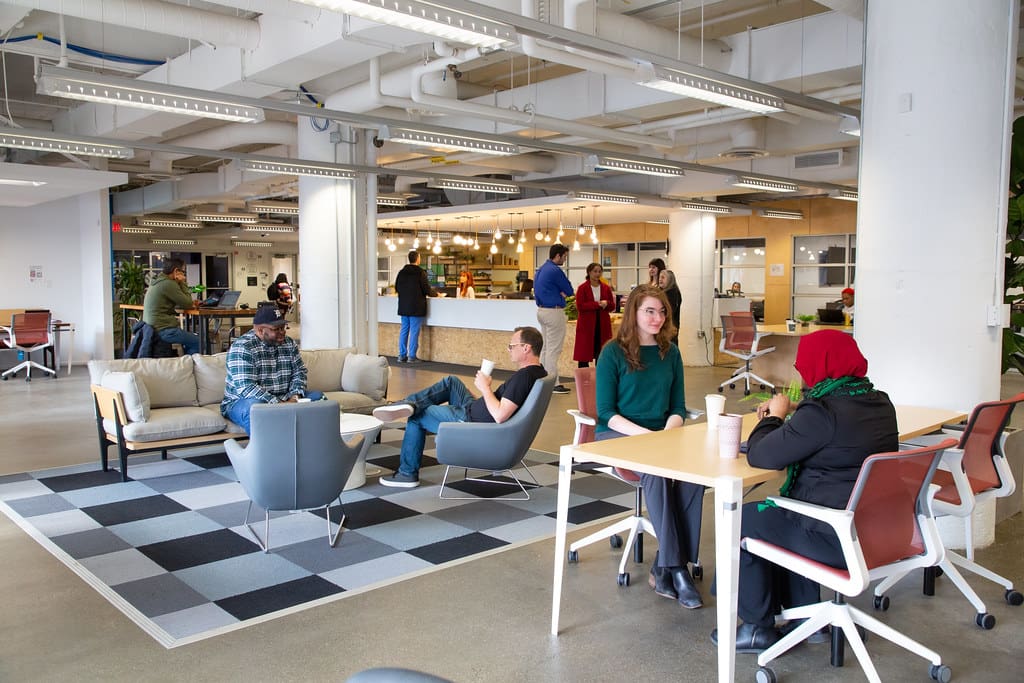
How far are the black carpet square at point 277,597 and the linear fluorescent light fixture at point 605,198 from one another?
346 inches

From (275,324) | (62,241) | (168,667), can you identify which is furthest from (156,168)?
(168,667)

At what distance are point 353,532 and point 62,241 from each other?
11252mm

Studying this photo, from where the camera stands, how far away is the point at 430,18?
14.3 ft

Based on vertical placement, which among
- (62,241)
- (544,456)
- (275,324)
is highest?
(62,241)

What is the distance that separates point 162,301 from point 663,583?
838cm

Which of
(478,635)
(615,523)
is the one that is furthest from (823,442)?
(615,523)

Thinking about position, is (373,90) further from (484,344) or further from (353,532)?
(484,344)

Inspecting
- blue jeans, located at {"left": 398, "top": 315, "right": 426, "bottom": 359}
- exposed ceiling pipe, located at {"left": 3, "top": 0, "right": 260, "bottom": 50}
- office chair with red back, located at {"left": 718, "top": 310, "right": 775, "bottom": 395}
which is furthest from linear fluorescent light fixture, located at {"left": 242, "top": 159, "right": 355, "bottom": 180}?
blue jeans, located at {"left": 398, "top": 315, "right": 426, "bottom": 359}

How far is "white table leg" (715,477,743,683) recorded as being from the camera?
2.85 metres

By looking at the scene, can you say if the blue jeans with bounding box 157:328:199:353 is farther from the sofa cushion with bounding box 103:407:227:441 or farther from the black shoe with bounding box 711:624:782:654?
the black shoe with bounding box 711:624:782:654

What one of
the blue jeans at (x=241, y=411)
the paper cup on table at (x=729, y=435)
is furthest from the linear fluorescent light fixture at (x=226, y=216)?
the paper cup on table at (x=729, y=435)

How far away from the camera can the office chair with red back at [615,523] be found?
4.11 m

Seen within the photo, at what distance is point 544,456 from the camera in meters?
6.98

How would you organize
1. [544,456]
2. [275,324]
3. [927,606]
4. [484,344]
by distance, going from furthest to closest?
[484,344]
[544,456]
[275,324]
[927,606]
